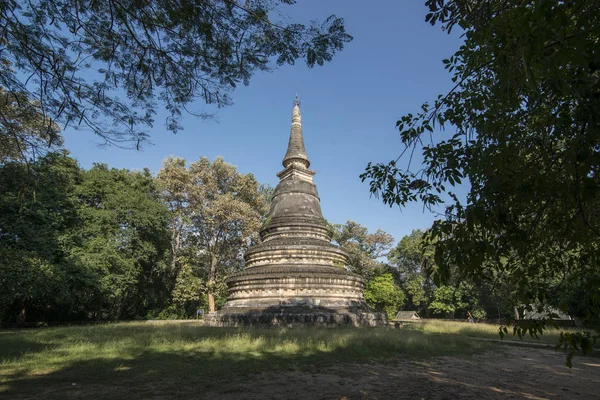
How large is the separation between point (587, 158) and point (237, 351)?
27.8 feet

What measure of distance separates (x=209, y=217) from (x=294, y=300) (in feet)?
48.9

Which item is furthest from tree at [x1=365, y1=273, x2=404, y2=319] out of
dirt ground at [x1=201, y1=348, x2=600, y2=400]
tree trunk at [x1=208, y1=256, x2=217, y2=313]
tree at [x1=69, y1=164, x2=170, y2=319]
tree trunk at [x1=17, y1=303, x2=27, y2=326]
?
tree trunk at [x1=17, y1=303, x2=27, y2=326]

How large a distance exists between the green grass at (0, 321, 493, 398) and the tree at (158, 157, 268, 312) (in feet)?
60.6

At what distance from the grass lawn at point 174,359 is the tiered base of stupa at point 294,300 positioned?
4.88 meters

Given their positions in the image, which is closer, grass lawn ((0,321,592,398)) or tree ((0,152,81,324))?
grass lawn ((0,321,592,398))

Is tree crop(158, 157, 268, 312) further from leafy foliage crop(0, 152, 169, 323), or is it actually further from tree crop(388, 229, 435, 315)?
tree crop(388, 229, 435, 315)

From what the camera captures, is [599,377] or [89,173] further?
[89,173]

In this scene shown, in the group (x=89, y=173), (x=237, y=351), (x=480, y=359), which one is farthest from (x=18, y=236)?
(x=480, y=359)

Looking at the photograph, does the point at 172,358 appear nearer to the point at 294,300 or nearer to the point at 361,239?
the point at 294,300

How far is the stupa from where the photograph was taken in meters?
16.9

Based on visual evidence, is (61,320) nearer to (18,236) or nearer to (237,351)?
(18,236)

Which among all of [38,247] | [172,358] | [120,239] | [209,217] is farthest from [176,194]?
[172,358]

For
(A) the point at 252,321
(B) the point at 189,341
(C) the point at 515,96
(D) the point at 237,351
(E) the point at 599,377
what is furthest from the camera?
(A) the point at 252,321

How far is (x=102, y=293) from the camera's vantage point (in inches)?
922
